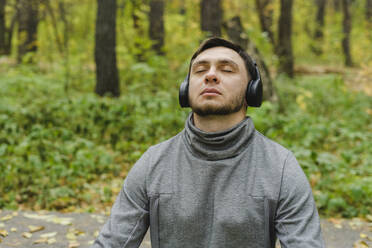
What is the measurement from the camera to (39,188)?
4.98 m

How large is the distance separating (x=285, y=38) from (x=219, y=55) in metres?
10.3

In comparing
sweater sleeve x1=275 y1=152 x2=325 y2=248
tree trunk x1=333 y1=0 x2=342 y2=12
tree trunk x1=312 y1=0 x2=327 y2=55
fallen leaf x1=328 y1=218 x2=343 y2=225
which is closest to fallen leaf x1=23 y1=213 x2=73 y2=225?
sweater sleeve x1=275 y1=152 x2=325 y2=248

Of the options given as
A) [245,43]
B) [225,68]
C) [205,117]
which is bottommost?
[205,117]

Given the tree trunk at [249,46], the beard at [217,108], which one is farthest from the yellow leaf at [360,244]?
the tree trunk at [249,46]

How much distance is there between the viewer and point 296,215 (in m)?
1.94

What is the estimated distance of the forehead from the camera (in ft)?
7.24

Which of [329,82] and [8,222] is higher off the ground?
[329,82]

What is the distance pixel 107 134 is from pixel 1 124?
1.75 m

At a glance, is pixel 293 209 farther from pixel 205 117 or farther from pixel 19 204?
pixel 19 204

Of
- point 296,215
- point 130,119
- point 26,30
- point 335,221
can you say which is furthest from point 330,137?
point 26,30

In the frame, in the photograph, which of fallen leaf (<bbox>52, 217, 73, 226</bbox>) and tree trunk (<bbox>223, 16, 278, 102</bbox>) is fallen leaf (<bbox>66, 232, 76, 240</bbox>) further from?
tree trunk (<bbox>223, 16, 278, 102</bbox>)

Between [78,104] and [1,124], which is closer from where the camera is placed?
[1,124]

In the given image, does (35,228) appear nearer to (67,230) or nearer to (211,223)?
(67,230)

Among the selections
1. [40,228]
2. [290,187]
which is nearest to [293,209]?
[290,187]
